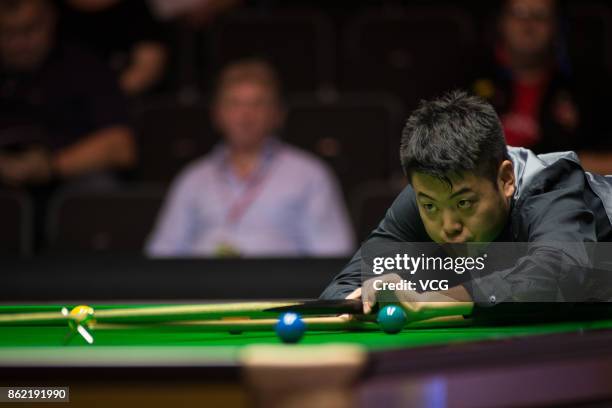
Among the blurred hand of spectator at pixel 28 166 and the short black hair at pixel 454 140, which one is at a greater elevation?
the blurred hand of spectator at pixel 28 166

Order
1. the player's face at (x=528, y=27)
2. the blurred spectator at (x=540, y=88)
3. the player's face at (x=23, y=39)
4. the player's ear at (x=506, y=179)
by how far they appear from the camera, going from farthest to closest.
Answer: the player's face at (x=23, y=39) < the player's face at (x=528, y=27) < the blurred spectator at (x=540, y=88) < the player's ear at (x=506, y=179)

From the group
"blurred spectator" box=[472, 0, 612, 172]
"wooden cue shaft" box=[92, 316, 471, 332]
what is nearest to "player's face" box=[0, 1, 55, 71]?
"blurred spectator" box=[472, 0, 612, 172]

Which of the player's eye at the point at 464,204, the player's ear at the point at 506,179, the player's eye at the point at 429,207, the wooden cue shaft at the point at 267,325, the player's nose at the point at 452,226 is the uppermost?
the player's ear at the point at 506,179

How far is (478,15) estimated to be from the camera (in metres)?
5.31

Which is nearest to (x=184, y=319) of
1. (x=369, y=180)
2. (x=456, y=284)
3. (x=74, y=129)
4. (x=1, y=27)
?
(x=456, y=284)

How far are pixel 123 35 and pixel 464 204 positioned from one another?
3.51 meters

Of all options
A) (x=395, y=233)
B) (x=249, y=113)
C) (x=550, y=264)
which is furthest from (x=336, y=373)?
(x=249, y=113)

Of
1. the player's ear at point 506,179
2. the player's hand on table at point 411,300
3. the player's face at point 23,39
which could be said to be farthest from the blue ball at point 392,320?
the player's face at point 23,39

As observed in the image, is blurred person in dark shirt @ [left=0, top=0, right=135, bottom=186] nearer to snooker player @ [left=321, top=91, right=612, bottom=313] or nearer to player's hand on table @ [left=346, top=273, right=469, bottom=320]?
snooker player @ [left=321, top=91, right=612, bottom=313]

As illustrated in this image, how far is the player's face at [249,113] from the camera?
475 cm

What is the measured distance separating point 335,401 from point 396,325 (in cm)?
63

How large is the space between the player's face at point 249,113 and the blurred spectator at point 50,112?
568 mm

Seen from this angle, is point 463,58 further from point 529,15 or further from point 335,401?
point 335,401

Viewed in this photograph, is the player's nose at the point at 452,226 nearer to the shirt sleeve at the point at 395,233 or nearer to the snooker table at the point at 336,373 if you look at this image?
the shirt sleeve at the point at 395,233
